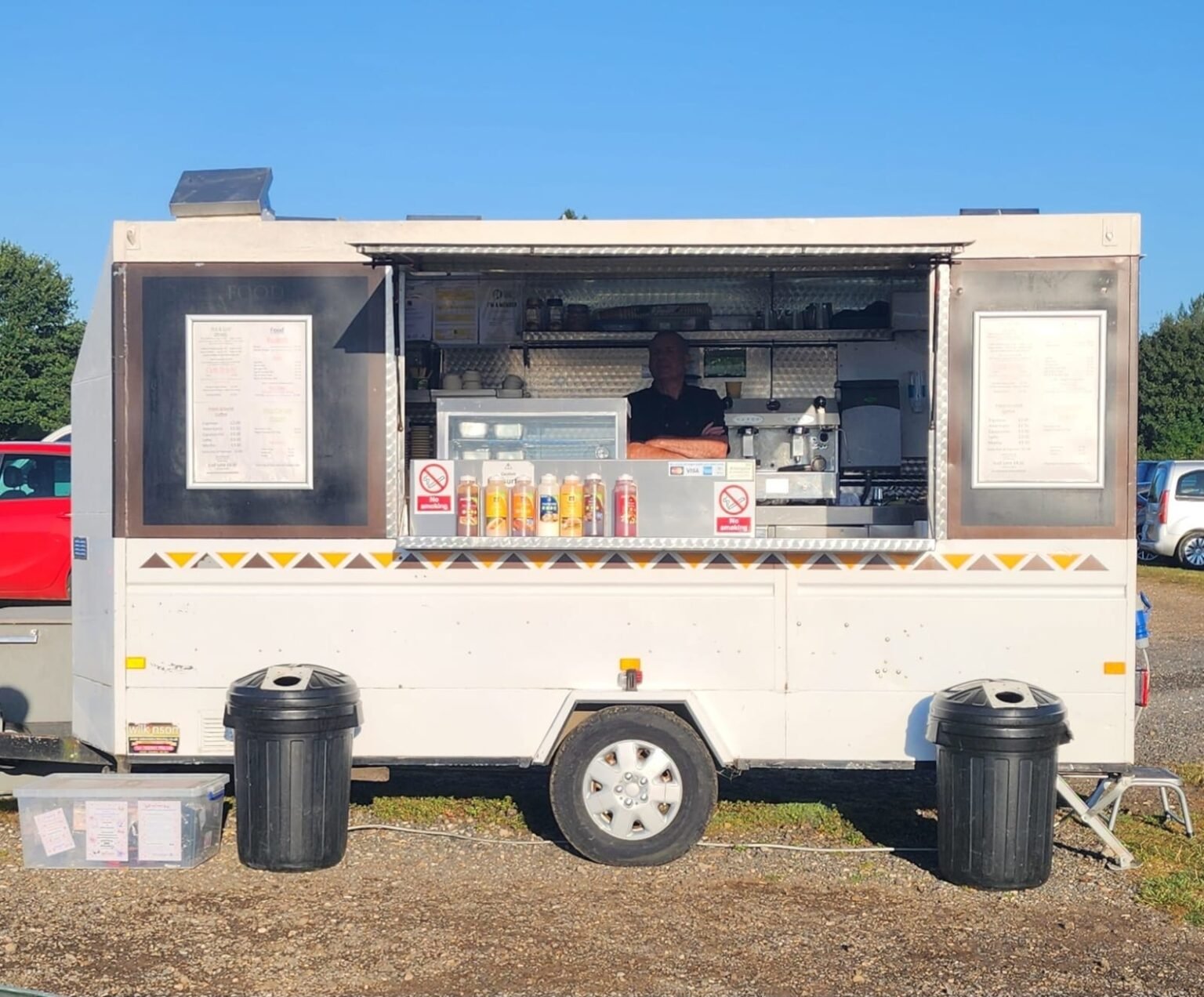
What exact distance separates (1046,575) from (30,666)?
16.1 feet

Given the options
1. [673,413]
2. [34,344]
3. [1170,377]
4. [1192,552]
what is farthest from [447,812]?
[34,344]

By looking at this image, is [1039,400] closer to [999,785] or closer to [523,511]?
[999,785]

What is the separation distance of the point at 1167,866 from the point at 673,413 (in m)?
3.24

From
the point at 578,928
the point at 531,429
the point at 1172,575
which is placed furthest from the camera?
the point at 1172,575

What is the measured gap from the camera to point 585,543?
6160mm

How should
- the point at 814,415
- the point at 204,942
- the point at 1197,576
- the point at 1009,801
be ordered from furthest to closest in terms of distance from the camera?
the point at 1197,576
the point at 814,415
the point at 1009,801
the point at 204,942

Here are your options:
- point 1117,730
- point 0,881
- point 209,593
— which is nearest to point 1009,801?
point 1117,730

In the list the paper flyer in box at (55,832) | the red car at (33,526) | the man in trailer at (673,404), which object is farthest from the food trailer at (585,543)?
the red car at (33,526)

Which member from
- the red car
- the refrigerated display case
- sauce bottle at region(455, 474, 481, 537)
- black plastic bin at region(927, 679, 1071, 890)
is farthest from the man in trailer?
the red car

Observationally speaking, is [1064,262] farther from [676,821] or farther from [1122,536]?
[676,821]

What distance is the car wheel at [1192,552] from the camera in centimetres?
2100

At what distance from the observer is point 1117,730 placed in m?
6.13

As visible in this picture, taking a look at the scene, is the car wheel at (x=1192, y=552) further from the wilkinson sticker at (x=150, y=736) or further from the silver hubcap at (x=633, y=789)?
the wilkinson sticker at (x=150, y=736)

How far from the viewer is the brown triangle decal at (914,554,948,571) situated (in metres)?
6.14
